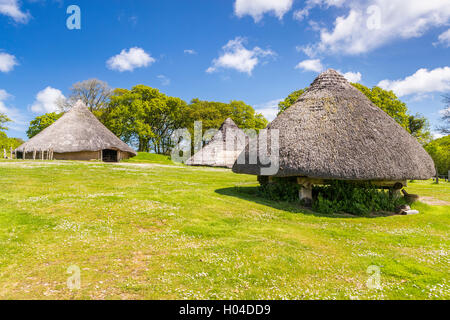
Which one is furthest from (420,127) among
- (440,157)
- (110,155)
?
(110,155)

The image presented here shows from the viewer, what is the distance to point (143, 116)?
5175 cm

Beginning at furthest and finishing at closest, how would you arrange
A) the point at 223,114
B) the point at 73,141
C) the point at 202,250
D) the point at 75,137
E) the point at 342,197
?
the point at 223,114
the point at 75,137
the point at 73,141
the point at 342,197
the point at 202,250

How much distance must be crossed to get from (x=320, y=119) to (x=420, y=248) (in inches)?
263

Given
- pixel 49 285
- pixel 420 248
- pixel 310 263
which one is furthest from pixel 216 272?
pixel 420 248

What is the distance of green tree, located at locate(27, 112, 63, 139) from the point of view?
4894 cm

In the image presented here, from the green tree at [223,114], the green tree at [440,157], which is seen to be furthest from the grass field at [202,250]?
the green tree at [223,114]

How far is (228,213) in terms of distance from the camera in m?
9.10

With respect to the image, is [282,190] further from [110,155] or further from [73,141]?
[110,155]

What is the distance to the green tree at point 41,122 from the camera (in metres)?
48.9

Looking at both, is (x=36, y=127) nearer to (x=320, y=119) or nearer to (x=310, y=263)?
(x=320, y=119)

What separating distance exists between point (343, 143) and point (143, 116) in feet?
154

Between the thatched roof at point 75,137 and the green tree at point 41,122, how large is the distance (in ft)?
67.8

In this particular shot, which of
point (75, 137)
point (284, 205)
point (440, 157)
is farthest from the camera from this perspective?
point (440, 157)

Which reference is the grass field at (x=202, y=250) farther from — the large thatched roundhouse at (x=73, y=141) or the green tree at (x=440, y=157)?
the green tree at (x=440, y=157)
